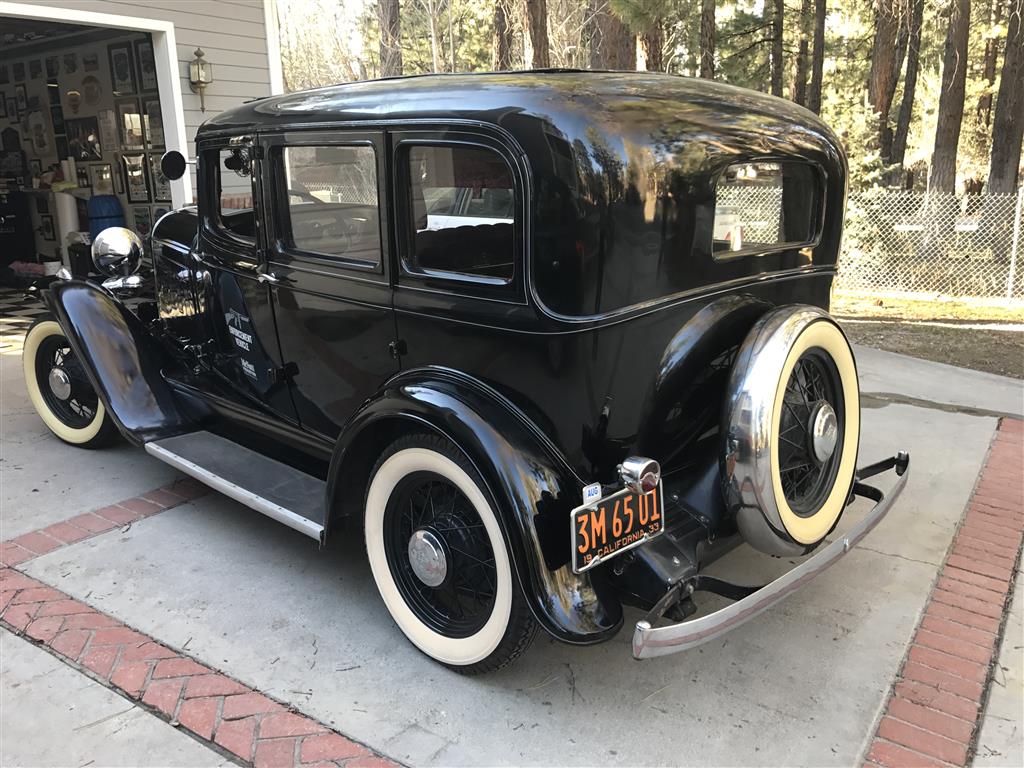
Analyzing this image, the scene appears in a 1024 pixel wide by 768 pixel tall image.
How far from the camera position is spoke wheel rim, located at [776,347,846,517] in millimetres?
2709

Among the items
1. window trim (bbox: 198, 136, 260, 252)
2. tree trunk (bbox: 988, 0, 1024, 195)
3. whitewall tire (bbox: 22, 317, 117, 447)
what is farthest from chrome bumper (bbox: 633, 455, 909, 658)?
tree trunk (bbox: 988, 0, 1024, 195)

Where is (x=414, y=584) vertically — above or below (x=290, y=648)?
above

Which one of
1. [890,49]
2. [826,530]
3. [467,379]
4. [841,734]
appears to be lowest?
[841,734]

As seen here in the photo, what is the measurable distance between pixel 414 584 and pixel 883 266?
9.26m

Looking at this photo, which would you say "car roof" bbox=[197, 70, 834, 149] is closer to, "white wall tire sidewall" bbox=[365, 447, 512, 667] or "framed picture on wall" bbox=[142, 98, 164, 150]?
"white wall tire sidewall" bbox=[365, 447, 512, 667]

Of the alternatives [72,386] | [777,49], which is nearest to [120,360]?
[72,386]

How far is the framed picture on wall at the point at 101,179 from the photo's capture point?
9.87m

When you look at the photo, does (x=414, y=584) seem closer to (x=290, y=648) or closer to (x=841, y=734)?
(x=290, y=648)

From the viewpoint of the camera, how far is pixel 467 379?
99.5 inches

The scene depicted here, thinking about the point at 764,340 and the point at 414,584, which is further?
the point at 414,584

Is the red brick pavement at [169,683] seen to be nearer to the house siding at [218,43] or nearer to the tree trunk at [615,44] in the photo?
the house siding at [218,43]

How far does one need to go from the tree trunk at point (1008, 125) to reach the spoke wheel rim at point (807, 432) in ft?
36.7

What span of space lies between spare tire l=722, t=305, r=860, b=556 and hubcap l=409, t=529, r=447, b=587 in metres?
0.96

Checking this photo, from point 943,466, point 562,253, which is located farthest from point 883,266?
point 562,253
